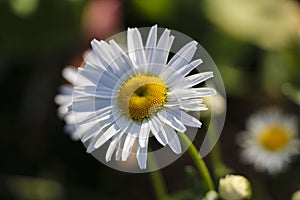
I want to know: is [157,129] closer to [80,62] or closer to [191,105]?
[191,105]

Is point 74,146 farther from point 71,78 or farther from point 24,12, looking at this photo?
point 71,78

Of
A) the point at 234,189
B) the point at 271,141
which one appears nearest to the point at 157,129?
the point at 234,189

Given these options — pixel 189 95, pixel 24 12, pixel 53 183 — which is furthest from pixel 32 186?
pixel 189 95

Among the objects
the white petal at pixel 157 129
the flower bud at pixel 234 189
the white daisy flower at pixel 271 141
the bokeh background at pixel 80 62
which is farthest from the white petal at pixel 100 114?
the bokeh background at pixel 80 62

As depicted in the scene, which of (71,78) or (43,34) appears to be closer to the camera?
(71,78)

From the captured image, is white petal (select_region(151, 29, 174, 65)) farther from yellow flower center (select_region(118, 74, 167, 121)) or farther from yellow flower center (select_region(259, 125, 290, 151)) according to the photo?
yellow flower center (select_region(259, 125, 290, 151))

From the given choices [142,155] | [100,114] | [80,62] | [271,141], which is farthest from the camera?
[80,62]
